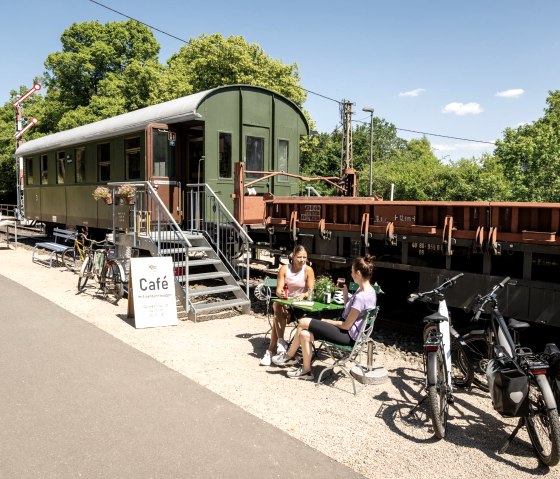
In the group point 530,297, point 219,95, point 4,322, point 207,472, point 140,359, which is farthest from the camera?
point 219,95

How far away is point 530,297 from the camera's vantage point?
582 cm

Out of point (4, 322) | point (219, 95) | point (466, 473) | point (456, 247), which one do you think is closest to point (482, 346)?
point (456, 247)

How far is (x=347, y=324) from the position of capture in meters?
5.47

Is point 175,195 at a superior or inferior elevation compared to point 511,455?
superior

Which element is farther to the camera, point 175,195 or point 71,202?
point 71,202

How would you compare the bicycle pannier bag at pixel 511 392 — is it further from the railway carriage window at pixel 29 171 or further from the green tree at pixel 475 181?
the green tree at pixel 475 181

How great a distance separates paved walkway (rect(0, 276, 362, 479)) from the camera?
12.5 feet

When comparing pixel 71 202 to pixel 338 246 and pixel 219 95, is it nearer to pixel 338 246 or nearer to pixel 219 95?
pixel 219 95

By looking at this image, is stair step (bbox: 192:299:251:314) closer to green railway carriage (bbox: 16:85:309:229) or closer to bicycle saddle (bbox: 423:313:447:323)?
green railway carriage (bbox: 16:85:309:229)

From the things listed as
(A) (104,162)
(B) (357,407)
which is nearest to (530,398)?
(B) (357,407)

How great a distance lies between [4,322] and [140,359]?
2968mm

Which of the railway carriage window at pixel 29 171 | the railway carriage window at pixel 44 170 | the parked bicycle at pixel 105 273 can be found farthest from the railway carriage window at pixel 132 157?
the railway carriage window at pixel 29 171

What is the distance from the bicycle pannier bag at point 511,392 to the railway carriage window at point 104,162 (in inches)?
439

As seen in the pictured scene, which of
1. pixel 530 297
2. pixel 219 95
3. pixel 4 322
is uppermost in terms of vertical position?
pixel 219 95
